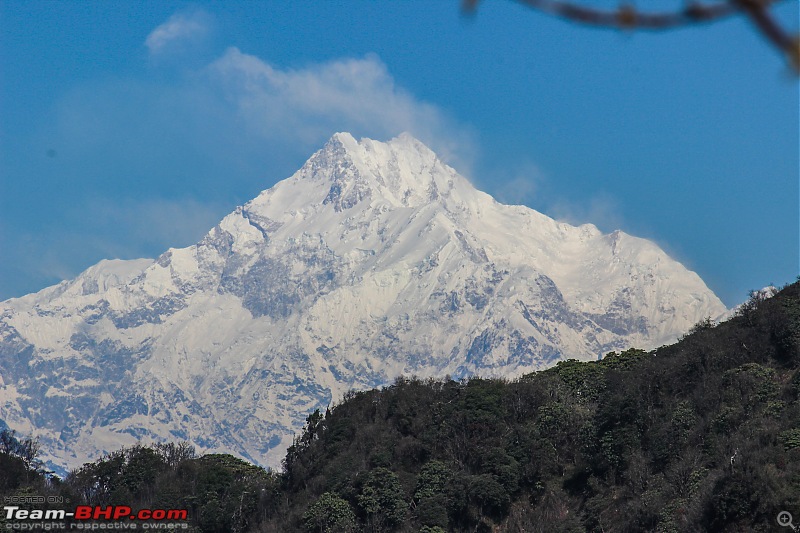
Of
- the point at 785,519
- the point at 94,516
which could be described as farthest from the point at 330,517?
the point at 785,519

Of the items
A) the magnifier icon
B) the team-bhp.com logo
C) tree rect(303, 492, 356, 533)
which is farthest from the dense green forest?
the team-bhp.com logo

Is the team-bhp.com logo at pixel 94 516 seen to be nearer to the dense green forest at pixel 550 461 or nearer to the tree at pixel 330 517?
the dense green forest at pixel 550 461

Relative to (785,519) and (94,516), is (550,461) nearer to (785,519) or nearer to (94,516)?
(785,519)

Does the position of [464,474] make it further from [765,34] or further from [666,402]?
[765,34]

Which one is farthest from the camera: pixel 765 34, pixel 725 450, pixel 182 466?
pixel 182 466

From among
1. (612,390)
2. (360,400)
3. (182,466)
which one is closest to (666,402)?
(612,390)

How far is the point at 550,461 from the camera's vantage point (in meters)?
77.1

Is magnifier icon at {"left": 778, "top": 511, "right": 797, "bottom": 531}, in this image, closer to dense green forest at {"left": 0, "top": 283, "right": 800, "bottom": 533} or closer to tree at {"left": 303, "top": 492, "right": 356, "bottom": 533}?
dense green forest at {"left": 0, "top": 283, "right": 800, "bottom": 533}

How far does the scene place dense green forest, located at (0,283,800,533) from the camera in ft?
199

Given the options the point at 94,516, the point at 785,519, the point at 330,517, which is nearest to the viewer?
the point at 785,519

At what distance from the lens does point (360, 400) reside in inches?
4126

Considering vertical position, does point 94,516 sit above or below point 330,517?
above

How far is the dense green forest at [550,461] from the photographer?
6059 centimetres

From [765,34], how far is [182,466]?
98.3 metres
